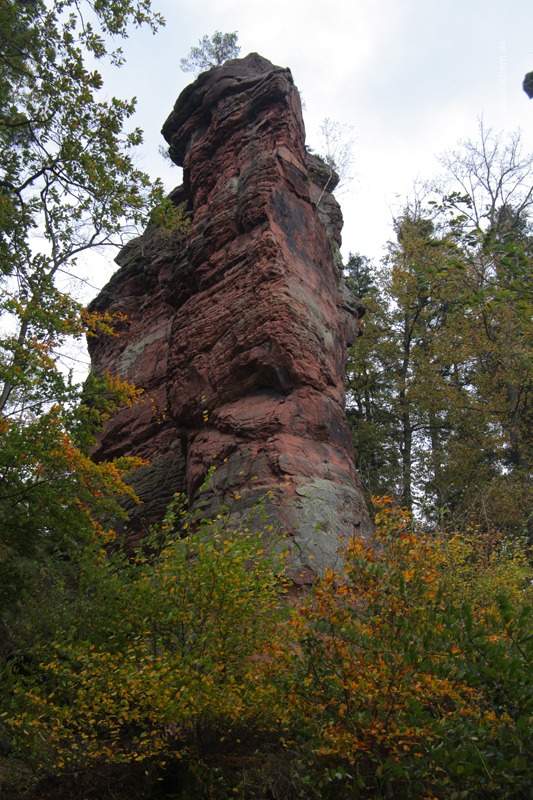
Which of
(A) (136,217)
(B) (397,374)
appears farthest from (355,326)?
(A) (136,217)

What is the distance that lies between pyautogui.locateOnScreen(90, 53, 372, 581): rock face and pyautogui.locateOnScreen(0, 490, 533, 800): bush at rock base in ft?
10.8

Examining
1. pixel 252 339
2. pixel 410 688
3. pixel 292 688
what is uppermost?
pixel 252 339

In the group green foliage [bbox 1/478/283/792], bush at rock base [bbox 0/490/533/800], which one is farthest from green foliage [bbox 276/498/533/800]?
green foliage [bbox 1/478/283/792]

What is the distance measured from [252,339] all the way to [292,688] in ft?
26.5

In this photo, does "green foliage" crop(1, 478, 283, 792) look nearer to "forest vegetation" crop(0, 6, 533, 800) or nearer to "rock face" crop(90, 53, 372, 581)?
"forest vegetation" crop(0, 6, 533, 800)

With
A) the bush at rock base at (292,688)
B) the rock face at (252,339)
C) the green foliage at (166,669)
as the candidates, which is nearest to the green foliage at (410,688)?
the bush at rock base at (292,688)

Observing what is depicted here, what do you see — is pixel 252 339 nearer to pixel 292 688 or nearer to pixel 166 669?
pixel 166 669

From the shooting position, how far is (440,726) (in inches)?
128

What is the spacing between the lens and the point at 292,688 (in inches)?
171

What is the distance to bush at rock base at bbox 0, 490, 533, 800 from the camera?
132 inches

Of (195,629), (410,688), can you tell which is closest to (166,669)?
(195,629)

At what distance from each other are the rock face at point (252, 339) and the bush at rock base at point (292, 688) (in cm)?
330

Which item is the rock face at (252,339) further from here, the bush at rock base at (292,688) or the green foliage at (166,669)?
the bush at rock base at (292,688)

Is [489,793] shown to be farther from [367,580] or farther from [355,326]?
[355,326]
